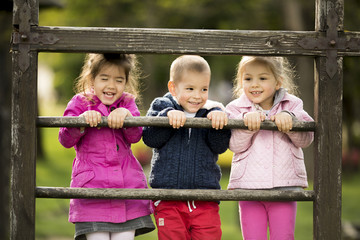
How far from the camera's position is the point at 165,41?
288cm

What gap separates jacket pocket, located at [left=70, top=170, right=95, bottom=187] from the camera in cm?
311

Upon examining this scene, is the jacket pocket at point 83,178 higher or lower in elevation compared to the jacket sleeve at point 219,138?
lower

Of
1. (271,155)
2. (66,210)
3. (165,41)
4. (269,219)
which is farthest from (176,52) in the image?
(66,210)

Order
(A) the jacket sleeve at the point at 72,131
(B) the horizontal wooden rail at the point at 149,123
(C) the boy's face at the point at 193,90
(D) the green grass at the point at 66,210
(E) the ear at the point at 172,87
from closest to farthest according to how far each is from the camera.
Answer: (B) the horizontal wooden rail at the point at 149,123, (A) the jacket sleeve at the point at 72,131, (C) the boy's face at the point at 193,90, (E) the ear at the point at 172,87, (D) the green grass at the point at 66,210

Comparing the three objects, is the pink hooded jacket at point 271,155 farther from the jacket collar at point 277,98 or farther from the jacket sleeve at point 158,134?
the jacket sleeve at point 158,134

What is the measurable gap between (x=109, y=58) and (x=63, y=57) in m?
15.3

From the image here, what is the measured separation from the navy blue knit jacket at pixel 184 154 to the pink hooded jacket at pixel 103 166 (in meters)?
0.12

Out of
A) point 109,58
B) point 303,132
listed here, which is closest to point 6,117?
point 109,58

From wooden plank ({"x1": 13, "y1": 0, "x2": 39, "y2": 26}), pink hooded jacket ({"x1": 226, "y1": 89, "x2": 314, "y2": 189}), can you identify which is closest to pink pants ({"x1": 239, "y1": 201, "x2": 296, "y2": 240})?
pink hooded jacket ({"x1": 226, "y1": 89, "x2": 314, "y2": 189})

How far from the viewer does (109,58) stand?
10.6 ft

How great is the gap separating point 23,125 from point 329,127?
1.54 meters

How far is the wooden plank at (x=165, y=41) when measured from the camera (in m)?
2.86

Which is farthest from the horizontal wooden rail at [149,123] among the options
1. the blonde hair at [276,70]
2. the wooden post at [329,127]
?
the blonde hair at [276,70]

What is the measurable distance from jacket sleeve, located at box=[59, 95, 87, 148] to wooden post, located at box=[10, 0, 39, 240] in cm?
25
